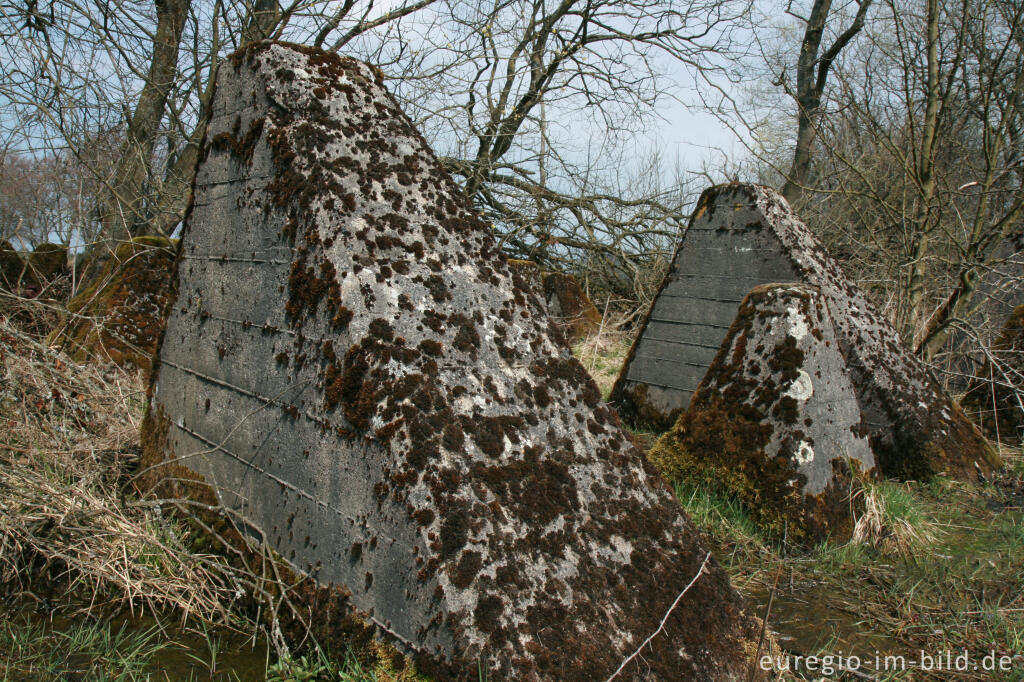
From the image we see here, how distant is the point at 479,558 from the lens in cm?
191

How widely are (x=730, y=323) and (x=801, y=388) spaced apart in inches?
68.2

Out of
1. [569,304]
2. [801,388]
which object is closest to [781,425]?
[801,388]

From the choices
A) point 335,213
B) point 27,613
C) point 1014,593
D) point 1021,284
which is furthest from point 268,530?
point 1021,284

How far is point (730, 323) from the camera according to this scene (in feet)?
17.9

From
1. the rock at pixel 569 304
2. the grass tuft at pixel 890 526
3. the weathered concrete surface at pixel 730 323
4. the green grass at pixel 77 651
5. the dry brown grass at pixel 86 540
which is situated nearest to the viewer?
the green grass at pixel 77 651

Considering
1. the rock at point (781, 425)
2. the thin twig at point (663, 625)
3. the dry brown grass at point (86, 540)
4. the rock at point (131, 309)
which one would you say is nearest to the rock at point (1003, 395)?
the rock at point (781, 425)

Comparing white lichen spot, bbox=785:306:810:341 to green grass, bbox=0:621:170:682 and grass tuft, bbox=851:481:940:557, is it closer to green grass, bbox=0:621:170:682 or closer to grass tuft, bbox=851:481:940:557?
grass tuft, bbox=851:481:940:557

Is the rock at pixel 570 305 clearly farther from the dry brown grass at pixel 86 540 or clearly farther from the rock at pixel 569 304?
the dry brown grass at pixel 86 540

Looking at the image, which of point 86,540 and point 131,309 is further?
point 131,309

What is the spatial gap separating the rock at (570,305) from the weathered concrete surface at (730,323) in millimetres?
4932

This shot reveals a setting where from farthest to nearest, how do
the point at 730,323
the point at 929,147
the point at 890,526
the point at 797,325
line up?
the point at 929,147 < the point at 730,323 < the point at 797,325 < the point at 890,526

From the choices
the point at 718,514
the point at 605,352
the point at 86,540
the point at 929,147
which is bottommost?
the point at 86,540

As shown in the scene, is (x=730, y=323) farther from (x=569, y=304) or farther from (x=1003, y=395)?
(x=569, y=304)

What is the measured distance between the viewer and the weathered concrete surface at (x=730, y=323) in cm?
486
